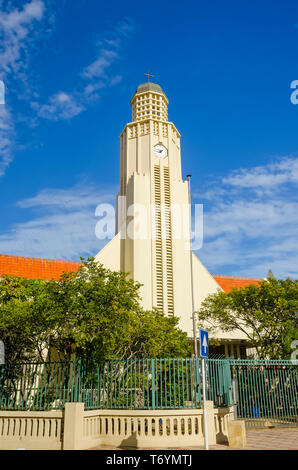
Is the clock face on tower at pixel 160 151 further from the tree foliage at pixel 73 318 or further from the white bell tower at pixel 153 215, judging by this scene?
the tree foliage at pixel 73 318

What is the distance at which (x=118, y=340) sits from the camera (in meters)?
13.7

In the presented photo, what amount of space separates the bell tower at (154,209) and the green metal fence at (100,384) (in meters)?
16.3

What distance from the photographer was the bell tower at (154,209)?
96.9 feet

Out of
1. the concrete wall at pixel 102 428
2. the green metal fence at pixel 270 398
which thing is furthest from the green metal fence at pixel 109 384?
the green metal fence at pixel 270 398

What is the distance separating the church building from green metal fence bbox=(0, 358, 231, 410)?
16.0 metres

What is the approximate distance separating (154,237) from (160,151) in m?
7.94

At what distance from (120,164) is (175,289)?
1298 cm

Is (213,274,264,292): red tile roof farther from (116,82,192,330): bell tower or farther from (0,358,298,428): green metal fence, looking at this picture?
(0,358,298,428): green metal fence

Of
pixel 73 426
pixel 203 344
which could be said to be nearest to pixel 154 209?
pixel 73 426

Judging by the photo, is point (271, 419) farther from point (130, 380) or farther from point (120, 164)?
point (120, 164)

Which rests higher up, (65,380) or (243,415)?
(65,380)
